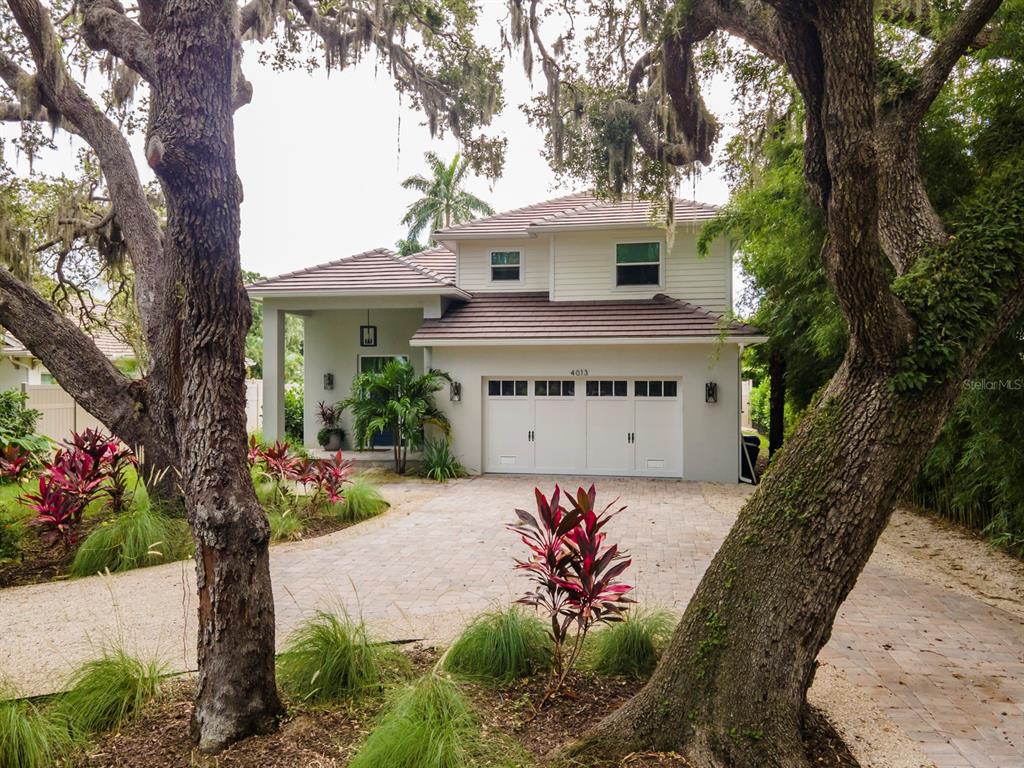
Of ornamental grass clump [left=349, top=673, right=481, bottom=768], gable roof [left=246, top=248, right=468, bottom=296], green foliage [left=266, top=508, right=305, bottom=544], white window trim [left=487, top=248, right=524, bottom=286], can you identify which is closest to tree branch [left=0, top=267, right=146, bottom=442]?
green foliage [left=266, top=508, right=305, bottom=544]

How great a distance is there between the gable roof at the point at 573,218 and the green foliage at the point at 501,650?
10436 millimetres

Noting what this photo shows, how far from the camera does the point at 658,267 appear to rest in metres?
13.9

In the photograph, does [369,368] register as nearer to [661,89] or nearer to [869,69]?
[661,89]

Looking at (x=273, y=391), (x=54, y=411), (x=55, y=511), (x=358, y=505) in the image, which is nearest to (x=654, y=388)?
(x=358, y=505)

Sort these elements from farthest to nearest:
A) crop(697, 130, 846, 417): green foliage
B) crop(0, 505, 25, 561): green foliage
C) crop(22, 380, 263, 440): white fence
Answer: crop(22, 380, 263, 440): white fence < crop(697, 130, 846, 417): green foliage < crop(0, 505, 25, 561): green foliage

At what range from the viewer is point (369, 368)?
54.1 feet

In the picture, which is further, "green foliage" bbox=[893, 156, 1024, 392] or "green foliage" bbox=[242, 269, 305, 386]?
"green foliage" bbox=[242, 269, 305, 386]

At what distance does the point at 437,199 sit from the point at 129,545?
2609 cm

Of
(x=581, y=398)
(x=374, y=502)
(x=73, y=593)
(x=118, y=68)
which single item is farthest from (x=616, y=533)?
(x=118, y=68)

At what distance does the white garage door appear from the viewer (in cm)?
1287

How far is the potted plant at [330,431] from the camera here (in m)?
16.1

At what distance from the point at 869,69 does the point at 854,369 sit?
1384mm

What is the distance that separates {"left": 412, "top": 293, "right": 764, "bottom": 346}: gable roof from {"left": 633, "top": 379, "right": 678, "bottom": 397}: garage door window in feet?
3.62

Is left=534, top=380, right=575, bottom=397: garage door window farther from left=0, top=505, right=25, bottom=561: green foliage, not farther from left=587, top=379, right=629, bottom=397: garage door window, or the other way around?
left=0, top=505, right=25, bottom=561: green foliage
